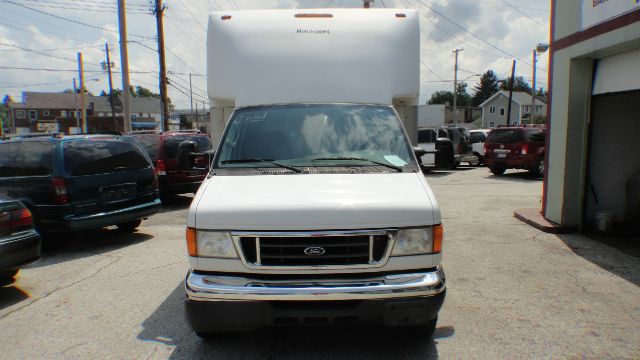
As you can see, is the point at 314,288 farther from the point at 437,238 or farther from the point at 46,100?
the point at 46,100

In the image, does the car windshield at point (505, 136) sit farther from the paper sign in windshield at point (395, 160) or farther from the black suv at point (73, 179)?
the paper sign in windshield at point (395, 160)

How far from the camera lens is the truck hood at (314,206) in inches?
119

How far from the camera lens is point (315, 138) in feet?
13.5

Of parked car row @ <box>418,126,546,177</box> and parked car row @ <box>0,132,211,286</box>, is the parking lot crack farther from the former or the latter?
parked car row @ <box>418,126,546,177</box>

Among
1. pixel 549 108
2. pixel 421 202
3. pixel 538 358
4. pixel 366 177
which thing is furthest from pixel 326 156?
pixel 549 108

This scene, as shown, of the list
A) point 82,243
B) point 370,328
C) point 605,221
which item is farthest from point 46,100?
point 370,328

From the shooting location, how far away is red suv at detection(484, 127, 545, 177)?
51.4 ft

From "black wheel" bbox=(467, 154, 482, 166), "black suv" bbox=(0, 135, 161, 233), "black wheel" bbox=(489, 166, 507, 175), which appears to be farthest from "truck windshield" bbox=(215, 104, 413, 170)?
"black wheel" bbox=(467, 154, 482, 166)

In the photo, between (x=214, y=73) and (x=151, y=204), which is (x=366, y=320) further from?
(x=151, y=204)

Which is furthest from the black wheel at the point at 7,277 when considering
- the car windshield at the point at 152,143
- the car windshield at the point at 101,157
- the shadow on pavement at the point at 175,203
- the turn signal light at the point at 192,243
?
the car windshield at the point at 152,143

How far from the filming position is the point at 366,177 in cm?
357

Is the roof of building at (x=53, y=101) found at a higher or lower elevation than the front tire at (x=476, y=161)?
higher

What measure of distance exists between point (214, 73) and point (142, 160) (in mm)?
3105

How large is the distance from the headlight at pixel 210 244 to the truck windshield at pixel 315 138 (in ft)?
2.99
